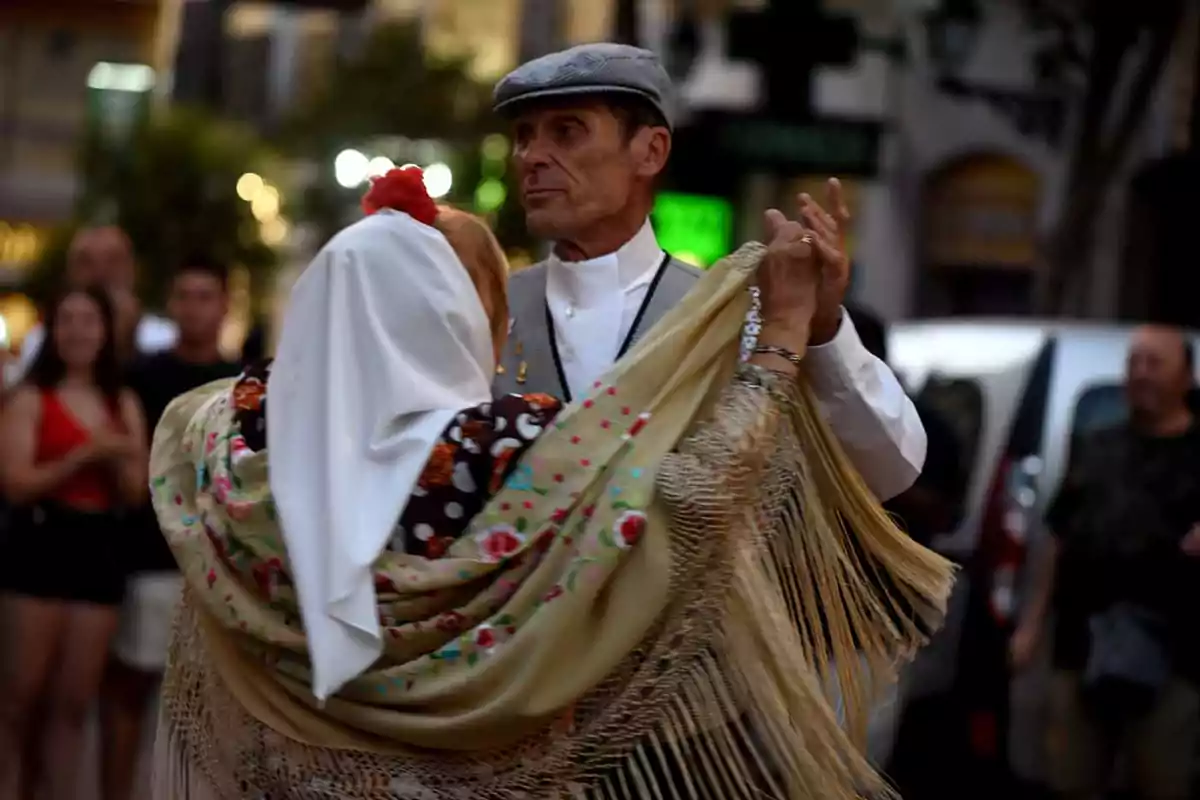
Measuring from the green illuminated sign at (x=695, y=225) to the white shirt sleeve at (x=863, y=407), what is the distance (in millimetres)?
9288

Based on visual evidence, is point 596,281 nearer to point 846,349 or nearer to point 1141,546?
point 846,349

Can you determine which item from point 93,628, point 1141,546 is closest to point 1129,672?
point 1141,546

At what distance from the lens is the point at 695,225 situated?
13.5m

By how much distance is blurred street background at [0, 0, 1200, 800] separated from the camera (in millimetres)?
8141

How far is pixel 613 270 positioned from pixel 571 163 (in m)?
0.23

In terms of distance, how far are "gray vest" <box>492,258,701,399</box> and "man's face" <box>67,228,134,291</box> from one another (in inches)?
177

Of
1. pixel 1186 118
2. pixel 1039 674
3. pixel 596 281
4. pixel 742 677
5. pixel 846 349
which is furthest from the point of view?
pixel 1186 118

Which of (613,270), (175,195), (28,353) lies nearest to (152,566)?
(28,353)

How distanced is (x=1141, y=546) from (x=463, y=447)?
4.53 m

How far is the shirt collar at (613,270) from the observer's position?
157 inches

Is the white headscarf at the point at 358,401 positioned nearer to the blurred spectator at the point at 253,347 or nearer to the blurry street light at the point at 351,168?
the blurred spectator at the point at 253,347

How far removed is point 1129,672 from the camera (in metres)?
7.29

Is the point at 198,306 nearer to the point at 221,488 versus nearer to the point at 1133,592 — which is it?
the point at 1133,592

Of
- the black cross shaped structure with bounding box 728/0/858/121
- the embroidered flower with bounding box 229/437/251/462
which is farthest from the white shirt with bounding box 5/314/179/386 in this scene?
the embroidered flower with bounding box 229/437/251/462
